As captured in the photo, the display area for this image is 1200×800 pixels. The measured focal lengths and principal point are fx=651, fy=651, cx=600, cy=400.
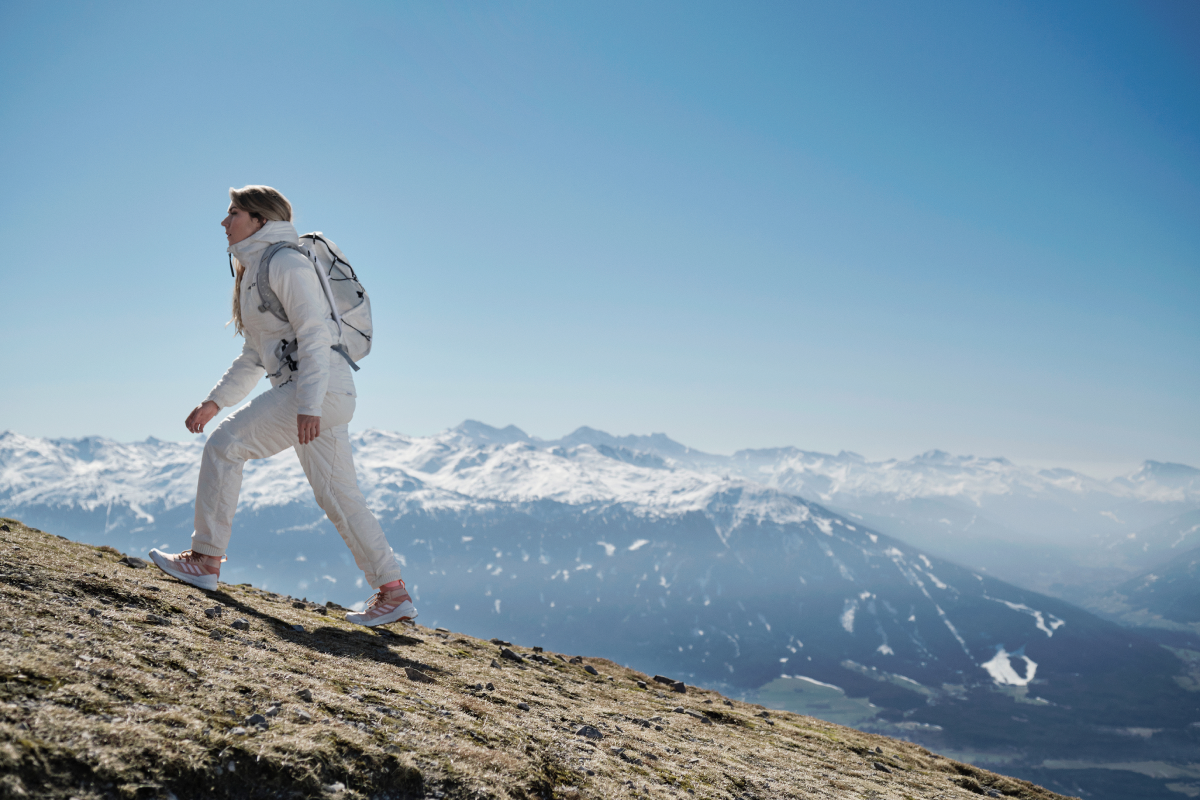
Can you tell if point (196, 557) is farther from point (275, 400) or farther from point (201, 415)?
point (275, 400)

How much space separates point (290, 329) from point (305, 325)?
545mm

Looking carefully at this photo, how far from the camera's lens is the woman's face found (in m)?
8.90

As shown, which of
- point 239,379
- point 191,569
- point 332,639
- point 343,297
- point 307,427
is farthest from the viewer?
point 239,379

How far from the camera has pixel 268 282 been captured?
866 cm

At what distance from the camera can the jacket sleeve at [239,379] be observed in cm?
952

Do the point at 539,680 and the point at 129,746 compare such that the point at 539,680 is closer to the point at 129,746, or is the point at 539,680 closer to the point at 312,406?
the point at 312,406

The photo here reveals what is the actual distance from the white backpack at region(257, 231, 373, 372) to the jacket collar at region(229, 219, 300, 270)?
21 centimetres

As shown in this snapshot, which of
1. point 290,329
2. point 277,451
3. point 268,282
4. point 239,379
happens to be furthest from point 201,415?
point 268,282

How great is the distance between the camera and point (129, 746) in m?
3.78

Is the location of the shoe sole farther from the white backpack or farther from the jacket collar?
the jacket collar

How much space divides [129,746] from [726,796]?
5451mm

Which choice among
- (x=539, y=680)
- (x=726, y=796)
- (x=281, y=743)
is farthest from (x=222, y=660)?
(x=539, y=680)

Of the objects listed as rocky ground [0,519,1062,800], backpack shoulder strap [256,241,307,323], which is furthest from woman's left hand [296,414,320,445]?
rocky ground [0,519,1062,800]

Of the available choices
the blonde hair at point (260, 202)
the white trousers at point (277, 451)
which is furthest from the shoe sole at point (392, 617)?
the blonde hair at point (260, 202)
